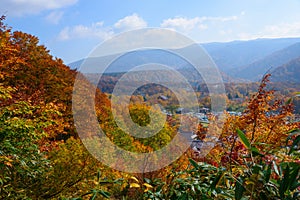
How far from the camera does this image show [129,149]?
34.1 feet

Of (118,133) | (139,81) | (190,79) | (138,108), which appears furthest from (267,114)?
(138,108)

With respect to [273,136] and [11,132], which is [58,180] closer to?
[11,132]

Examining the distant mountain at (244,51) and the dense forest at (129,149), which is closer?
the dense forest at (129,149)

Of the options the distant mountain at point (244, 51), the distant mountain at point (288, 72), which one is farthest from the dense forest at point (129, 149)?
the distant mountain at point (244, 51)

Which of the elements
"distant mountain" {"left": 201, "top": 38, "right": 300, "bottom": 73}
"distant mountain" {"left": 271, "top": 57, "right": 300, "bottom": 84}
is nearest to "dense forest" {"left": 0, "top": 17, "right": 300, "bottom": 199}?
"distant mountain" {"left": 271, "top": 57, "right": 300, "bottom": 84}

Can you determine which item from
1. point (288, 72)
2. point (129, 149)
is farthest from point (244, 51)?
point (129, 149)

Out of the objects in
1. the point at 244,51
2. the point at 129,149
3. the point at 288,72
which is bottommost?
the point at 129,149

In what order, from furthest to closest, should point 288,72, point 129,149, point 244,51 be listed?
1. point 244,51
2. point 288,72
3. point 129,149

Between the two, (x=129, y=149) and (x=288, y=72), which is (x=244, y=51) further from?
(x=129, y=149)

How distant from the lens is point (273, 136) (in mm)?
5160

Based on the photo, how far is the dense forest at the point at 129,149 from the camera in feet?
4.02

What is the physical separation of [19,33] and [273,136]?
12.5 metres

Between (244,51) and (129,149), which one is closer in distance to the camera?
(129,149)

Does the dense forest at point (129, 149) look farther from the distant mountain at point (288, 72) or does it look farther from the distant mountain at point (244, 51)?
the distant mountain at point (244, 51)
